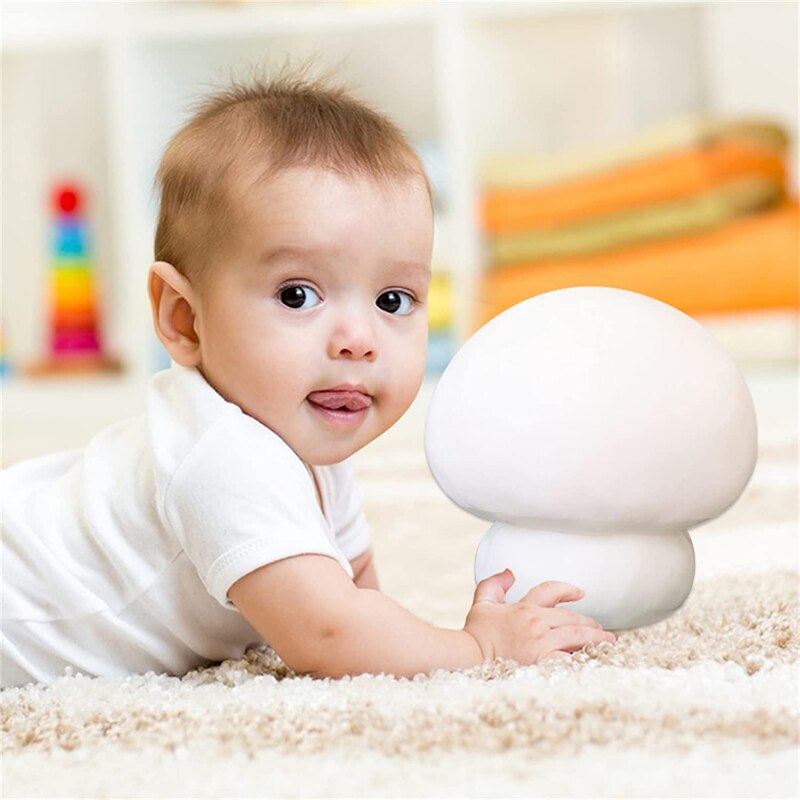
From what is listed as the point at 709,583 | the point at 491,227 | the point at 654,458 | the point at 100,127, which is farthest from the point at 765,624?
the point at 100,127

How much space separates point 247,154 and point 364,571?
373mm

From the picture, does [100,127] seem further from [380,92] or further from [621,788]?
[621,788]

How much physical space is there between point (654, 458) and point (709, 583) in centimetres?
27

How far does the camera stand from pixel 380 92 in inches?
126

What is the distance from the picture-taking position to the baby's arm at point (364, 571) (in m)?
1.05

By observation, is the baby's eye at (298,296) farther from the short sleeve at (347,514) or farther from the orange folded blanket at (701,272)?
the orange folded blanket at (701,272)

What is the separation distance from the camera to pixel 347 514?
1036 mm

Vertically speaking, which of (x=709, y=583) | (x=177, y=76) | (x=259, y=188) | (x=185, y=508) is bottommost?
(x=709, y=583)

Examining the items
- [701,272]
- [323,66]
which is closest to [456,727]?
[701,272]

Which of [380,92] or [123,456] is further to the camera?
[380,92]

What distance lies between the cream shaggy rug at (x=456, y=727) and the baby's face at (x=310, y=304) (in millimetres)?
174

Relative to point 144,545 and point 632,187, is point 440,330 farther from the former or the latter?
point 144,545

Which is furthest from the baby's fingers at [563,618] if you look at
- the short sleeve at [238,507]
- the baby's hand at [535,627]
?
the short sleeve at [238,507]

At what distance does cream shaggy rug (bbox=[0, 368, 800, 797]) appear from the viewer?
557 mm
